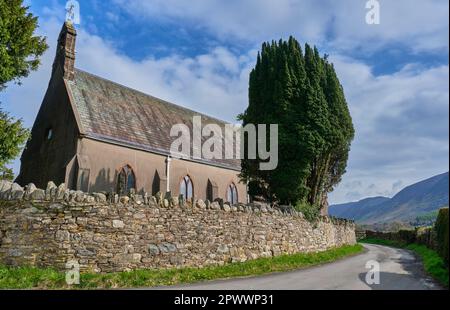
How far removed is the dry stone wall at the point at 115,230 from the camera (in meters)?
12.8

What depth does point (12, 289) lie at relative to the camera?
1082 centimetres

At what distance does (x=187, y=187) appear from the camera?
1130 inches

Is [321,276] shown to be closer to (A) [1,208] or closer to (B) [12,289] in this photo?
(B) [12,289]

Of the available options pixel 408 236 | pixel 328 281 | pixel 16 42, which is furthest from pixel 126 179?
pixel 408 236

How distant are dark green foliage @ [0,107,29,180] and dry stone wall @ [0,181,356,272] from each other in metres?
4.24

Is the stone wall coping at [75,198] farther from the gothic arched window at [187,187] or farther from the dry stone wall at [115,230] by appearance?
the gothic arched window at [187,187]

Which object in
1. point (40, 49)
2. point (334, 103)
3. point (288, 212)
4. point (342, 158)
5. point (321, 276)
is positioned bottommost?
point (321, 276)

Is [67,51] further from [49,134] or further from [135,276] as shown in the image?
[135,276]

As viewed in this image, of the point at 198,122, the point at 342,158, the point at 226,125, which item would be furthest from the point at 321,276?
the point at 226,125

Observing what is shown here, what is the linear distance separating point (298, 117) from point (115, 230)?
12817 millimetres
